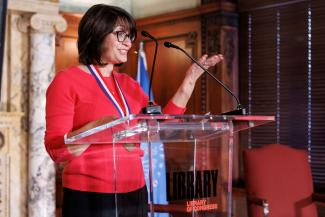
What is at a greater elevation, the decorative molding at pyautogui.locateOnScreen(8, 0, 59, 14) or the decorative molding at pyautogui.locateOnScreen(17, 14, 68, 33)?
the decorative molding at pyautogui.locateOnScreen(8, 0, 59, 14)

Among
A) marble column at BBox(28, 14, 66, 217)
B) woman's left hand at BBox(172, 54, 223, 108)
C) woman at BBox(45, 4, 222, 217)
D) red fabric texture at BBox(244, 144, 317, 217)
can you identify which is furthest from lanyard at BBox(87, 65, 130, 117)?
marble column at BBox(28, 14, 66, 217)

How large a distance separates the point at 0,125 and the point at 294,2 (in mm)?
2782

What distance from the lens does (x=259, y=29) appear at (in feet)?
16.1

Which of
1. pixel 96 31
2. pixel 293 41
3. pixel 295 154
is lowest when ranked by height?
pixel 295 154

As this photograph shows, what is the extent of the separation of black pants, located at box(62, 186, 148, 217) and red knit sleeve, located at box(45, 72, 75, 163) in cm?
14

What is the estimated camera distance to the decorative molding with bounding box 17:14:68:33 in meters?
4.41

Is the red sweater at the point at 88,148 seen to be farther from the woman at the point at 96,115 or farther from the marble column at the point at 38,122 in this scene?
the marble column at the point at 38,122

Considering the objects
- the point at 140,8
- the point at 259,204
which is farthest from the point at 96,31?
the point at 140,8

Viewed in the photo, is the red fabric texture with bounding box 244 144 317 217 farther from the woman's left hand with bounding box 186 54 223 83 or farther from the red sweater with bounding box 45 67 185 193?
the red sweater with bounding box 45 67 185 193

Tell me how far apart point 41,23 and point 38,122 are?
0.85 metres

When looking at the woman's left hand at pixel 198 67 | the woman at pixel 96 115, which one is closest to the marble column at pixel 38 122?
the woman at pixel 96 115

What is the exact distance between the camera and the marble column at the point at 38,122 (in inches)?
175

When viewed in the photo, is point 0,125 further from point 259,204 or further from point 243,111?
point 243,111

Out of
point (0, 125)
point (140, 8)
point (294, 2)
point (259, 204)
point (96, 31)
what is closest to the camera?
point (96, 31)
